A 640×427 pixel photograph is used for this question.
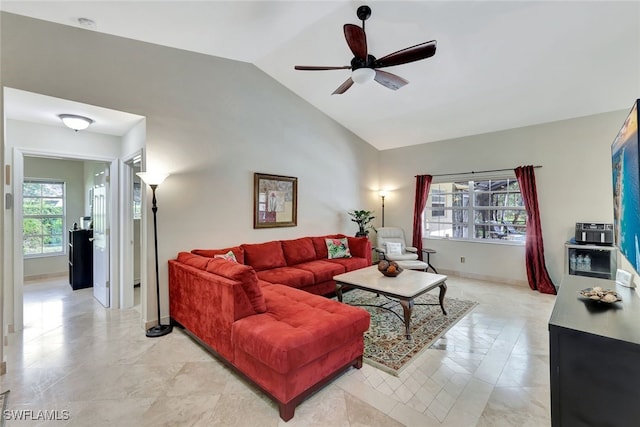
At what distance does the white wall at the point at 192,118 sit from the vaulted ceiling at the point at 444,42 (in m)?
0.18

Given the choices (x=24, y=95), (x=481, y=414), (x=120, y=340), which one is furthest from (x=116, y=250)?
(x=481, y=414)

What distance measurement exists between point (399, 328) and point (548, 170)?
3741 mm

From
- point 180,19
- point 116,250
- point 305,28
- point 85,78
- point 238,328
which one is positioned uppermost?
point 305,28

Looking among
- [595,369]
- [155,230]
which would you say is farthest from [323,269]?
[595,369]

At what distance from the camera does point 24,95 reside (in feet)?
8.27

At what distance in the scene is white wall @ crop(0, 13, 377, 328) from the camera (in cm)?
257

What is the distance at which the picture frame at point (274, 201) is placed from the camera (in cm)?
419

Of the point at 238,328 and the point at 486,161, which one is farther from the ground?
the point at 486,161

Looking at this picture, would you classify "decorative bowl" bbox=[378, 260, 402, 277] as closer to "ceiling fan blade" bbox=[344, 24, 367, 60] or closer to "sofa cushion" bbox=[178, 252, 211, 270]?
"sofa cushion" bbox=[178, 252, 211, 270]

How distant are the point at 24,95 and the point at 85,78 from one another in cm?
50

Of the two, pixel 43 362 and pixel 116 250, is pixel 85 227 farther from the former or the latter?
pixel 43 362

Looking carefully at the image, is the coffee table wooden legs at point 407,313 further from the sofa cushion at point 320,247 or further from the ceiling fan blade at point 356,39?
the ceiling fan blade at point 356,39

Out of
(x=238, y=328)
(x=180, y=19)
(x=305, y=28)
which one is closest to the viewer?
(x=238, y=328)

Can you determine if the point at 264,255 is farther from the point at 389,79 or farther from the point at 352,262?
the point at 389,79
